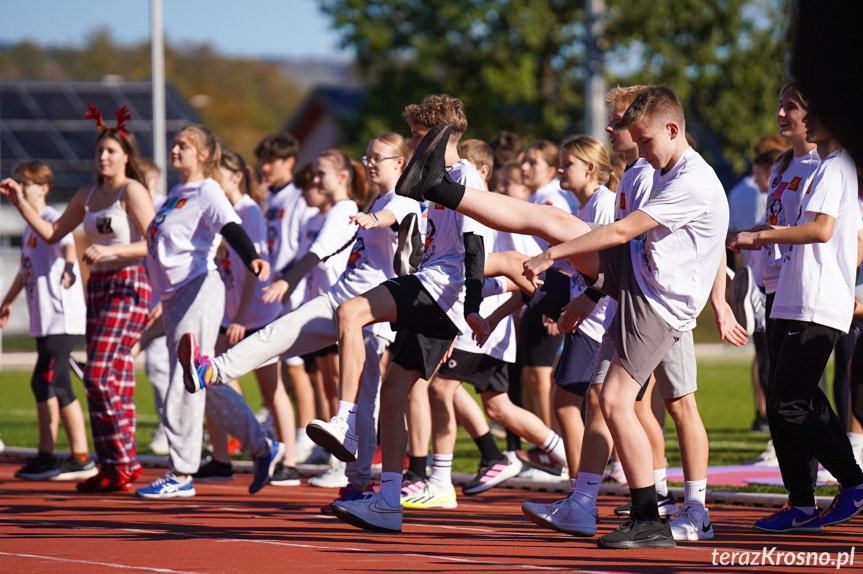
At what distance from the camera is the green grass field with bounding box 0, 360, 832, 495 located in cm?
1046

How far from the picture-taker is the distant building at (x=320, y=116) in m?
52.6

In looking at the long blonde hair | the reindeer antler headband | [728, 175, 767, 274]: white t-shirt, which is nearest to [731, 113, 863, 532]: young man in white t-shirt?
the long blonde hair

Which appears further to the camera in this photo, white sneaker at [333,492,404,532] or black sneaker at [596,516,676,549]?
white sneaker at [333,492,404,532]

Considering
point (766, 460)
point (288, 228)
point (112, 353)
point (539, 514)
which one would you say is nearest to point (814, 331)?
point (539, 514)

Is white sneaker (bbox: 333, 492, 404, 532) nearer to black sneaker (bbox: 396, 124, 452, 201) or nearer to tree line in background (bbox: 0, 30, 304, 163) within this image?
black sneaker (bbox: 396, 124, 452, 201)

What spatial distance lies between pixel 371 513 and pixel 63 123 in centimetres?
3496

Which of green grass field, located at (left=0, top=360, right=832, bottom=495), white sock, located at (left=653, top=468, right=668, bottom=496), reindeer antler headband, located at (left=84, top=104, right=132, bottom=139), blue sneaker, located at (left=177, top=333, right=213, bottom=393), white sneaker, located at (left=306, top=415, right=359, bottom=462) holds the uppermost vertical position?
reindeer antler headband, located at (left=84, top=104, right=132, bottom=139)

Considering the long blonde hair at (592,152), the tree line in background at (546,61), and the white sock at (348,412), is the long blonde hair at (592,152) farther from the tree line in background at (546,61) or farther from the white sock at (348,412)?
the tree line in background at (546,61)

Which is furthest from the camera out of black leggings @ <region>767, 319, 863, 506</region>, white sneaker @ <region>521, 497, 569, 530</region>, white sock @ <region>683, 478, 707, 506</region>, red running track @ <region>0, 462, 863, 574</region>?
black leggings @ <region>767, 319, 863, 506</region>

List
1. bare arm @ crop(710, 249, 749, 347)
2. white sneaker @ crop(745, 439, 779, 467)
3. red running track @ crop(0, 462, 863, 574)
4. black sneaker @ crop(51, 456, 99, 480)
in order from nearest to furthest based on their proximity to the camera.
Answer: red running track @ crop(0, 462, 863, 574) < bare arm @ crop(710, 249, 749, 347) < black sneaker @ crop(51, 456, 99, 480) < white sneaker @ crop(745, 439, 779, 467)

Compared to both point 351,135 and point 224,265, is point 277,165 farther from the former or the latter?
point 351,135

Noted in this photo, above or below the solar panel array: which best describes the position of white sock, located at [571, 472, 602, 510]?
below

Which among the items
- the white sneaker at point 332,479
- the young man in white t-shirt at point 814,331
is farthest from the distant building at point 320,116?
the young man in white t-shirt at point 814,331

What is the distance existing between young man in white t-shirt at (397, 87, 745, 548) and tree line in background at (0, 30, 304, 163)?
77554mm
